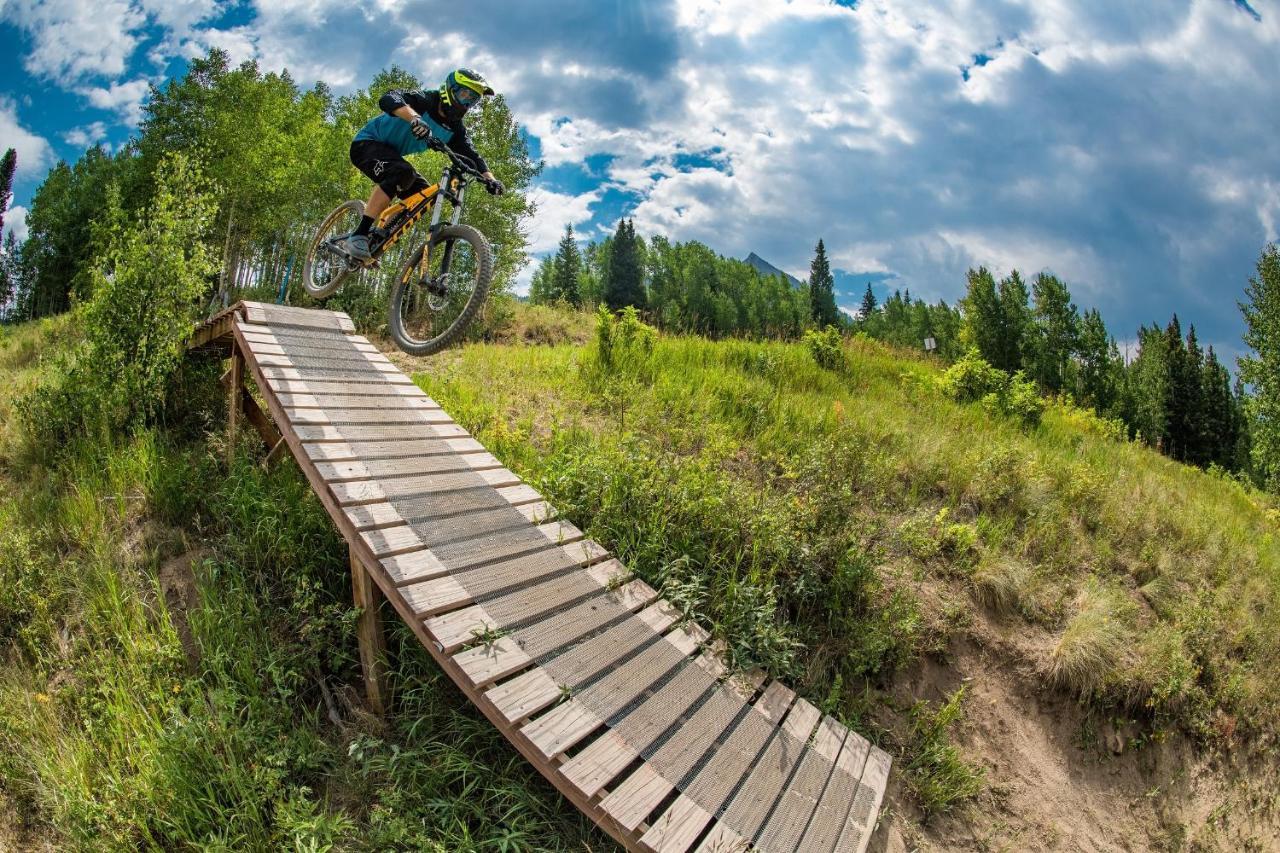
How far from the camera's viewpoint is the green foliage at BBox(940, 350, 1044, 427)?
398 inches

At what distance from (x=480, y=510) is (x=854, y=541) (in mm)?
3254

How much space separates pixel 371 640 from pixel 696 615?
2.30 m

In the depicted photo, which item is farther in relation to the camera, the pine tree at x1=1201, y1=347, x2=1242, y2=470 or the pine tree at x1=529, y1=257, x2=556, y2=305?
the pine tree at x1=529, y1=257, x2=556, y2=305

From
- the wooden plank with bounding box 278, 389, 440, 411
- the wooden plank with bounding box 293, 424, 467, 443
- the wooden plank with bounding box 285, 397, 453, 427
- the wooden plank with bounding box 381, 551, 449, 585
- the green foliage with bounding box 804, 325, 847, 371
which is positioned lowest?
the wooden plank with bounding box 381, 551, 449, 585

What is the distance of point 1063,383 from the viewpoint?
40.4 m

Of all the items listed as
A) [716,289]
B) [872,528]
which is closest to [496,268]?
[872,528]

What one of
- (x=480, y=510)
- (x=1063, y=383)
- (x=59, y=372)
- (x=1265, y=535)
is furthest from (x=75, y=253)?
(x=1063, y=383)

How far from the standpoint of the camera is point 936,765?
4.81 m

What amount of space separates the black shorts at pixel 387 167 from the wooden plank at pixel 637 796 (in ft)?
18.0

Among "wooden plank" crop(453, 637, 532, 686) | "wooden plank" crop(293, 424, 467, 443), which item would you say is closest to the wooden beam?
"wooden plank" crop(293, 424, 467, 443)

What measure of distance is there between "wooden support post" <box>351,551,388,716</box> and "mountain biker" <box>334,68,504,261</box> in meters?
3.30

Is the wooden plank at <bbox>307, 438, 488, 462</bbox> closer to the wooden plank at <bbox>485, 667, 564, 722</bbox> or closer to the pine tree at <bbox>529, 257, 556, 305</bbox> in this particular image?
the wooden plank at <bbox>485, 667, 564, 722</bbox>

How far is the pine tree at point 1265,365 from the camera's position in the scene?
26.9 m

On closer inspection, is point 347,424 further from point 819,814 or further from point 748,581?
point 819,814
